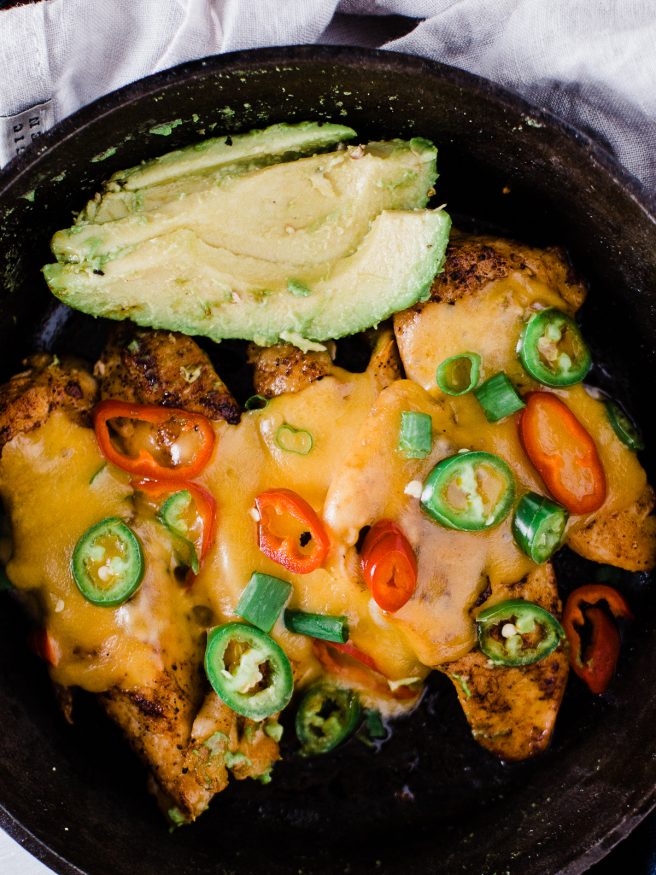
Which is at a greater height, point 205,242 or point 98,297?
point 205,242

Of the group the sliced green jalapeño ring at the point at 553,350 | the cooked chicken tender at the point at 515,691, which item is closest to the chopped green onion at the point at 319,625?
the cooked chicken tender at the point at 515,691

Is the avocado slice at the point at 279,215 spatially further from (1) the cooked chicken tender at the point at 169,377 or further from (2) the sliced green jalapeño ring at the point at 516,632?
(2) the sliced green jalapeño ring at the point at 516,632

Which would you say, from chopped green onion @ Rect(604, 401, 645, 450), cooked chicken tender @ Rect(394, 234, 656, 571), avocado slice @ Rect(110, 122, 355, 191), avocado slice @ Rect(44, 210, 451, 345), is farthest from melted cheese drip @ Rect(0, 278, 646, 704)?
avocado slice @ Rect(110, 122, 355, 191)

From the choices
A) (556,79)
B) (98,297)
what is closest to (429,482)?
(98,297)

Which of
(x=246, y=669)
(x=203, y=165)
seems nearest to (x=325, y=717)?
(x=246, y=669)

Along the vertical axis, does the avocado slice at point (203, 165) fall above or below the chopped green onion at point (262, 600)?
above

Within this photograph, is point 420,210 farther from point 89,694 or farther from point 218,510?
point 89,694

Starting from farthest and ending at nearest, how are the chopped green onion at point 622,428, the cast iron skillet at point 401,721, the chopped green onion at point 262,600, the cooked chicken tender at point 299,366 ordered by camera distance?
the chopped green onion at point 622,428
the cooked chicken tender at point 299,366
the chopped green onion at point 262,600
the cast iron skillet at point 401,721
